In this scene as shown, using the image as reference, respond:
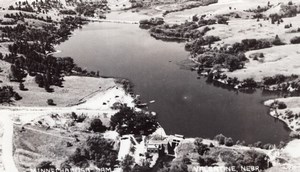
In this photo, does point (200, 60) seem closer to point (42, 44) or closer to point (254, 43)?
point (254, 43)

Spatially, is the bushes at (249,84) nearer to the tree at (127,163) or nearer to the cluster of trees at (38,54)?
the tree at (127,163)

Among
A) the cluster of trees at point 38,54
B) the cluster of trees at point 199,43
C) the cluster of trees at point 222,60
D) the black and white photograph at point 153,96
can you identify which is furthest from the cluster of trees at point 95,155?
the cluster of trees at point 199,43

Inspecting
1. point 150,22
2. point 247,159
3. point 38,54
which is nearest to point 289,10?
point 150,22

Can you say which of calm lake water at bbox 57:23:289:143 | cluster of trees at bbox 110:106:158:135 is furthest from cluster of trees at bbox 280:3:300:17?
cluster of trees at bbox 110:106:158:135

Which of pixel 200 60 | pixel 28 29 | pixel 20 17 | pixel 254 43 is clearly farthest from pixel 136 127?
pixel 20 17

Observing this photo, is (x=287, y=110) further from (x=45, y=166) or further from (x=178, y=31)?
(x=178, y=31)
